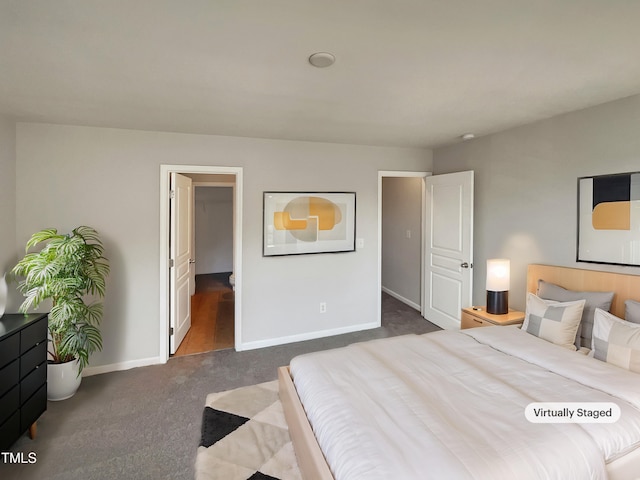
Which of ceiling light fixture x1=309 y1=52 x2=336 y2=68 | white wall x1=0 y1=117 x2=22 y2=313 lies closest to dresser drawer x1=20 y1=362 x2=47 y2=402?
white wall x1=0 y1=117 x2=22 y2=313

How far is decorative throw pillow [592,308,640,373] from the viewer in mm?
1956

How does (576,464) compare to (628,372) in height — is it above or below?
below

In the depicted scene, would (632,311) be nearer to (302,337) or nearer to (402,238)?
(302,337)

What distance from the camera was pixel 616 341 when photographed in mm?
2041

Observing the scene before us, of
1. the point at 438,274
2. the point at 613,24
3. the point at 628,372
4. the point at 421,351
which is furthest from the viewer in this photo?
the point at 438,274

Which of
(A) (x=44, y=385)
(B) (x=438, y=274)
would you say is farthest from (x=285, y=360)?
(B) (x=438, y=274)

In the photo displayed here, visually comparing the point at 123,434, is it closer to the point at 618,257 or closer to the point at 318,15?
the point at 318,15

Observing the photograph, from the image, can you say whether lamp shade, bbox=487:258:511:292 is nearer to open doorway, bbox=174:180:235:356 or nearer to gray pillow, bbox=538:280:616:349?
gray pillow, bbox=538:280:616:349

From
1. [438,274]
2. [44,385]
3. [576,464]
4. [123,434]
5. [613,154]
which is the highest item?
[613,154]

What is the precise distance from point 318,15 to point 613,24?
4.43 feet

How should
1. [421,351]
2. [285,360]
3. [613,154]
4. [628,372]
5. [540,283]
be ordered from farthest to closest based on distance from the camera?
1. [285,360]
2. [540,283]
3. [613,154]
4. [421,351]
5. [628,372]

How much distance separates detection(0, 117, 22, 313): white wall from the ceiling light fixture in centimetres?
272

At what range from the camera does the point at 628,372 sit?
73.7 inches

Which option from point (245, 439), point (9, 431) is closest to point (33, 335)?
point (9, 431)
